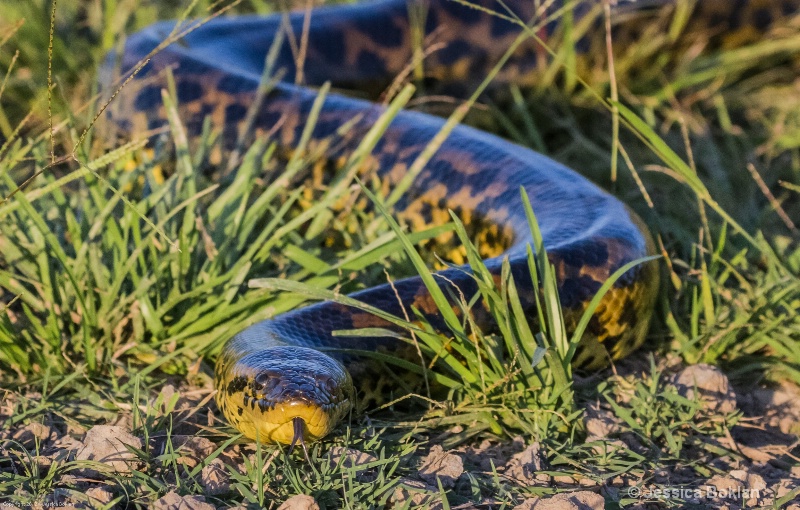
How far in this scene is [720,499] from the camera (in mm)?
2881

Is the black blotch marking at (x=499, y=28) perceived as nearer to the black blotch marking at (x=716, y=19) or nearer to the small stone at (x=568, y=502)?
the black blotch marking at (x=716, y=19)

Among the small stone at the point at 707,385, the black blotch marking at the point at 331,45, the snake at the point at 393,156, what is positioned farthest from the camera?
the black blotch marking at the point at 331,45

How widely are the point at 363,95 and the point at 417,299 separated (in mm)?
3390

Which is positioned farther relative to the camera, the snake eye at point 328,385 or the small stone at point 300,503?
the snake eye at point 328,385

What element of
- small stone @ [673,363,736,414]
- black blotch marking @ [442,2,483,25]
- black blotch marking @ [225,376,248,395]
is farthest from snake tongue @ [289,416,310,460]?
black blotch marking @ [442,2,483,25]

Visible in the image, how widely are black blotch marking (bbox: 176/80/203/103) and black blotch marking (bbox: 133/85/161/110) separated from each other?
0.12 m

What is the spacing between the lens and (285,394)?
2824 millimetres

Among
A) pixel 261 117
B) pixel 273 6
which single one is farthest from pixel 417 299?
pixel 273 6

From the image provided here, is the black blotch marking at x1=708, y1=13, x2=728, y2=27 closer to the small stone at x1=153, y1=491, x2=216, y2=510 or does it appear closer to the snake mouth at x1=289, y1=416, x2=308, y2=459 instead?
the snake mouth at x1=289, y1=416, x2=308, y2=459

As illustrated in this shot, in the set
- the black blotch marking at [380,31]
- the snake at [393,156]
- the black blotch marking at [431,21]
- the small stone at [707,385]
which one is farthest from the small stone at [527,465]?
the black blotch marking at [431,21]

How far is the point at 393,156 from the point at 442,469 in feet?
7.85

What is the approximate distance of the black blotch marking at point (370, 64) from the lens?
671cm

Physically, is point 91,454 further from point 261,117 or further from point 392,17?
point 392,17

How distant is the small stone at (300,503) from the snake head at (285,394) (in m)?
0.20
